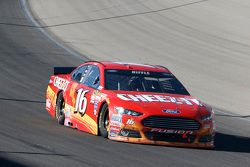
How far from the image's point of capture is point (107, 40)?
3131 centimetres

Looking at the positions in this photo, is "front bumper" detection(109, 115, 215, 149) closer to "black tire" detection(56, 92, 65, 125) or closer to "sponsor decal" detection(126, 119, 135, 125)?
"sponsor decal" detection(126, 119, 135, 125)

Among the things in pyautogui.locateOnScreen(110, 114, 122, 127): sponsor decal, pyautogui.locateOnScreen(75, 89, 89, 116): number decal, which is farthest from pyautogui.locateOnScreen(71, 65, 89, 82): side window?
pyautogui.locateOnScreen(110, 114, 122, 127): sponsor decal

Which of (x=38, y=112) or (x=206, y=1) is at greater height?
(x=206, y=1)

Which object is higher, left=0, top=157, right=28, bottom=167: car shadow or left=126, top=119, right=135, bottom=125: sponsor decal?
left=126, top=119, right=135, bottom=125: sponsor decal

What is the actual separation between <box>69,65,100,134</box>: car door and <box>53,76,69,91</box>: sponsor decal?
45 cm

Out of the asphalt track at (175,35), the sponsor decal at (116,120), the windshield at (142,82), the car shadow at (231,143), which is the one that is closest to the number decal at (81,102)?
the windshield at (142,82)

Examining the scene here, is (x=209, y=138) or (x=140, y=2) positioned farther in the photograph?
(x=140, y=2)

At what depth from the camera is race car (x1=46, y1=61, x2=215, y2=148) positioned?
1286cm

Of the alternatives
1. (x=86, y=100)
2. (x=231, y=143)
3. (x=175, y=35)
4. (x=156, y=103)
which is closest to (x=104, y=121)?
(x=86, y=100)

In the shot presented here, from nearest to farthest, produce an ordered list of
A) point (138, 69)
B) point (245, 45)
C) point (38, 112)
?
point (138, 69)
point (38, 112)
point (245, 45)

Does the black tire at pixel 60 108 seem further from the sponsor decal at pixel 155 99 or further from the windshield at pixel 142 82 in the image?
the sponsor decal at pixel 155 99

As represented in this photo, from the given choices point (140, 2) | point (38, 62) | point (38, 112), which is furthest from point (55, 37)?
point (38, 112)

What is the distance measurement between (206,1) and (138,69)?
2357 centimetres

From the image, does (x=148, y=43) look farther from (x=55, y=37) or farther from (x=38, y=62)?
(x=38, y=62)
